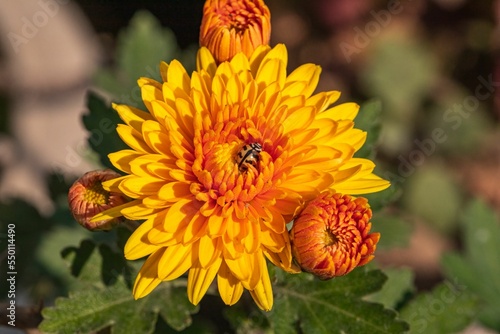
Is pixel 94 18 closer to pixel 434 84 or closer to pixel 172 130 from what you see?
pixel 434 84

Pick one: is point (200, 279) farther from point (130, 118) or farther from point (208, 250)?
point (130, 118)

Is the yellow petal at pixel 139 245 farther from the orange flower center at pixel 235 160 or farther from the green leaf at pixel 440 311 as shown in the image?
the green leaf at pixel 440 311

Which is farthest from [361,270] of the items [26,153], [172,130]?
[26,153]

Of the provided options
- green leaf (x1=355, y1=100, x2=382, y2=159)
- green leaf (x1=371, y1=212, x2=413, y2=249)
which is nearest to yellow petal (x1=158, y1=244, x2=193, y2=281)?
green leaf (x1=355, y1=100, x2=382, y2=159)

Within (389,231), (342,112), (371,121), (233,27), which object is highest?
(233,27)

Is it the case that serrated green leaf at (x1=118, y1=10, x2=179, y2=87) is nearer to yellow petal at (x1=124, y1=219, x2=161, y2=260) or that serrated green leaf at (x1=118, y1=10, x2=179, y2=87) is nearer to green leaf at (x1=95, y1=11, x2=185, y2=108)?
green leaf at (x1=95, y1=11, x2=185, y2=108)

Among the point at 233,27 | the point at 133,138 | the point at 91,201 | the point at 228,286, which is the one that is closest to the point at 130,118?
the point at 133,138
